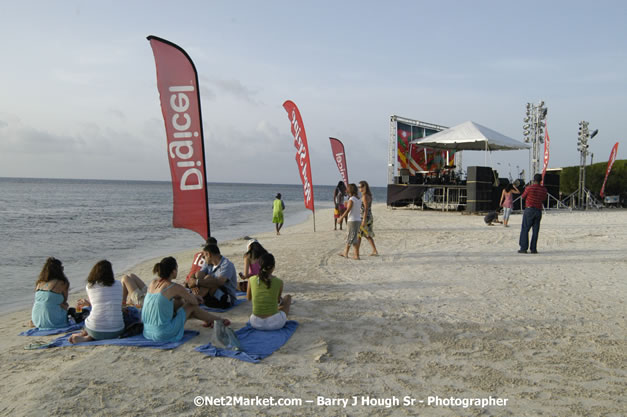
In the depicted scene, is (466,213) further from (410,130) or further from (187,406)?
(187,406)

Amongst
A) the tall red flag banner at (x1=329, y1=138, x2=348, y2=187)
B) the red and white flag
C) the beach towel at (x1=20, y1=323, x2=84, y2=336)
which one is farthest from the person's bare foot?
the tall red flag banner at (x1=329, y1=138, x2=348, y2=187)

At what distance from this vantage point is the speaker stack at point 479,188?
56.1 feet

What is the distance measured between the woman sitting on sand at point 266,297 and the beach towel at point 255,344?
8 cm

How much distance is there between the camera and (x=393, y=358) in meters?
3.77

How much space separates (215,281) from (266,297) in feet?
3.62

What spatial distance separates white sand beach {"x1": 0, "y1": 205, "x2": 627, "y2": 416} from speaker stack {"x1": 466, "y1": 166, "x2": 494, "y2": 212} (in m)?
10.4

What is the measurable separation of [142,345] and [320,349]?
1625mm

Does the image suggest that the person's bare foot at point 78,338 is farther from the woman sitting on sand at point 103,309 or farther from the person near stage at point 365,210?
the person near stage at point 365,210

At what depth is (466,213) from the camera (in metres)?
17.7

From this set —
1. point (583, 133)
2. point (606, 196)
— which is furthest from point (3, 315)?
point (606, 196)

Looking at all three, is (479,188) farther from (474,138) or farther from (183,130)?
(183,130)

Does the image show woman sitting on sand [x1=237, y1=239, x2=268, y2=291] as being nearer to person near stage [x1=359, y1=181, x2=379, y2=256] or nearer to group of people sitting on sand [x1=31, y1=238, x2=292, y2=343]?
group of people sitting on sand [x1=31, y1=238, x2=292, y2=343]

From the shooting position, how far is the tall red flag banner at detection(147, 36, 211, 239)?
227 inches

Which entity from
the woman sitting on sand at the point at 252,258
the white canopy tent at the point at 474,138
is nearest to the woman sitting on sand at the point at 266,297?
the woman sitting on sand at the point at 252,258
